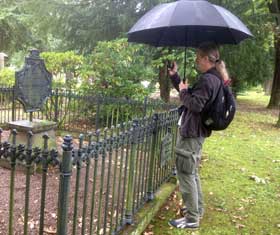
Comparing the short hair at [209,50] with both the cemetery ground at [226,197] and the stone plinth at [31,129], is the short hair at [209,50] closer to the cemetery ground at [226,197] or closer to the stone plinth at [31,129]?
the cemetery ground at [226,197]

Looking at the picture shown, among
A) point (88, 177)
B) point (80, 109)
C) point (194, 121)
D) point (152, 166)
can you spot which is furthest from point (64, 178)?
point (80, 109)

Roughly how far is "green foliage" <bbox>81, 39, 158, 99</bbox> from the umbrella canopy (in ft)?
15.1

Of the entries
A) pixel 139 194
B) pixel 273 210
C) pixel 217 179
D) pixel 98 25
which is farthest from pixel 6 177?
pixel 98 25

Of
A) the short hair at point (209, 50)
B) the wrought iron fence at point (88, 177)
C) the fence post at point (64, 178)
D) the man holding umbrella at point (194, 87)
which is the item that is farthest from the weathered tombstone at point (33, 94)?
the fence post at point (64, 178)

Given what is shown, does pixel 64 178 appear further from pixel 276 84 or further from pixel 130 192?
pixel 276 84

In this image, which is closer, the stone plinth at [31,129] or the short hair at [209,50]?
the short hair at [209,50]

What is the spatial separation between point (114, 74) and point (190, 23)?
5.88 metres

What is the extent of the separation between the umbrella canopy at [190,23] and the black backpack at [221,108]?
682mm

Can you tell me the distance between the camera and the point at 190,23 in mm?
3549

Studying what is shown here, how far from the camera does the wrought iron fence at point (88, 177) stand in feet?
7.67

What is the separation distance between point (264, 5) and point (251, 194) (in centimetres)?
1106

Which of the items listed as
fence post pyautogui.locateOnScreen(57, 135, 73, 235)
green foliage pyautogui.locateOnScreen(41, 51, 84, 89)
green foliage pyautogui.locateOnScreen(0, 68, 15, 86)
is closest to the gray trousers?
fence post pyautogui.locateOnScreen(57, 135, 73, 235)

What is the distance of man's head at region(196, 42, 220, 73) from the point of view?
3.45 metres

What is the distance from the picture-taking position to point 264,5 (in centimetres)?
1423
